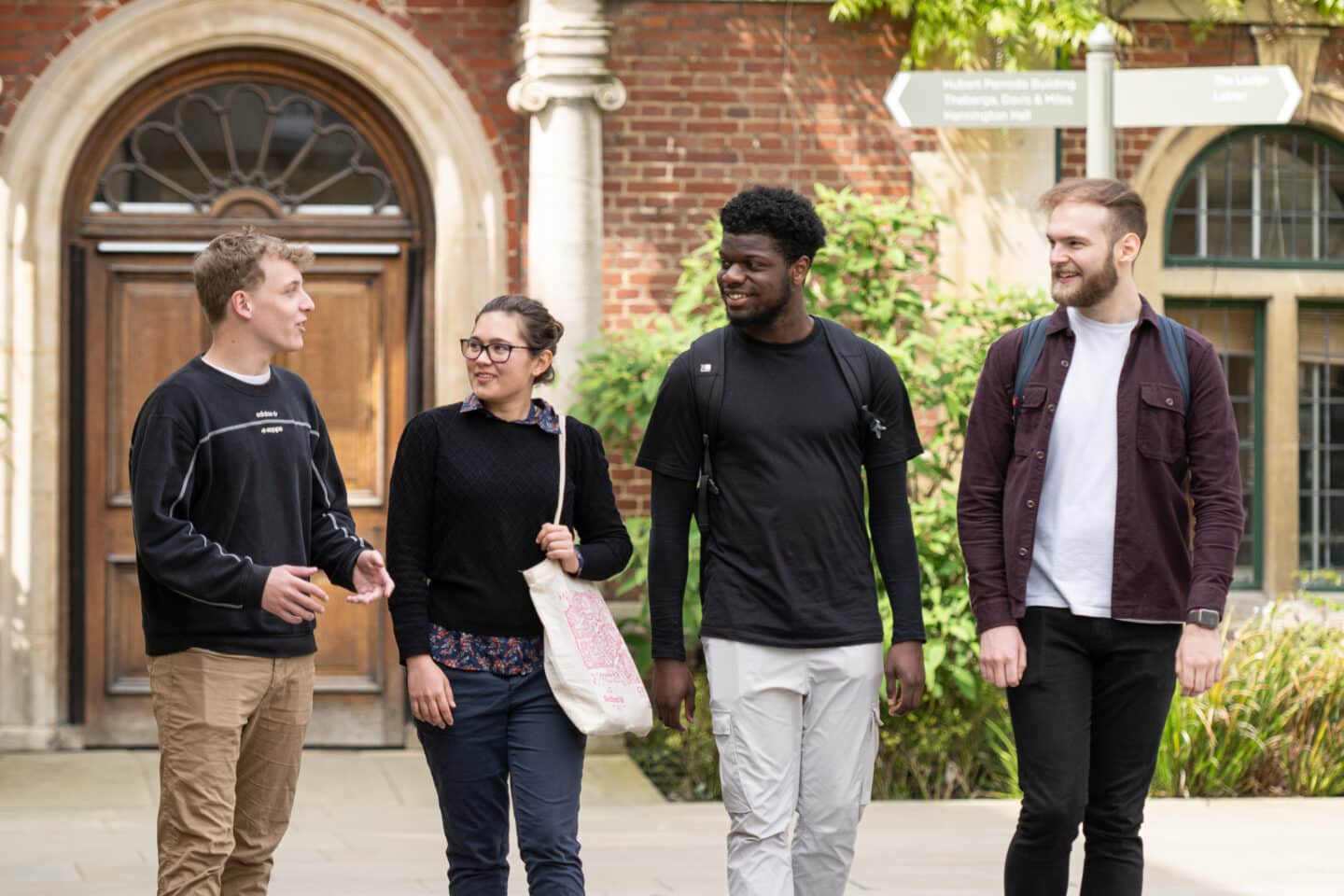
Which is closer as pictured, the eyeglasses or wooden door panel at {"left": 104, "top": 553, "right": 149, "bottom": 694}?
the eyeglasses

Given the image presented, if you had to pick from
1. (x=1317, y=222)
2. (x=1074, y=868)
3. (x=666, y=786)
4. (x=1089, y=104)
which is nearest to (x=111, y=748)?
(x=666, y=786)

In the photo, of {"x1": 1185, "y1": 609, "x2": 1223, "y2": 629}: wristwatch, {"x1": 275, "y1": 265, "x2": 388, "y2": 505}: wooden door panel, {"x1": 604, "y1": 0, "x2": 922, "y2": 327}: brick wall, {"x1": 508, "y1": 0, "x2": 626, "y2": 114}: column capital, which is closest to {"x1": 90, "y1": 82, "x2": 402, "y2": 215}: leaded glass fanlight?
{"x1": 275, "y1": 265, "x2": 388, "y2": 505}: wooden door panel

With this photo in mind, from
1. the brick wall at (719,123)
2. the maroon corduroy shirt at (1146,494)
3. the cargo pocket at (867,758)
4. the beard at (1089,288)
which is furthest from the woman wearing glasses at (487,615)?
the brick wall at (719,123)

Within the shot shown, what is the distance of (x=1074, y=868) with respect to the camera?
6.78m

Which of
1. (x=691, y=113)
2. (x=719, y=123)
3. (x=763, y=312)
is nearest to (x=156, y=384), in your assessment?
(x=691, y=113)

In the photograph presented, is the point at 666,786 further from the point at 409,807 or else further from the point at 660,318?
the point at 660,318

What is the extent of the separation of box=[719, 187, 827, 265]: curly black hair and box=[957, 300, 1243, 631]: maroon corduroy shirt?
641 mm

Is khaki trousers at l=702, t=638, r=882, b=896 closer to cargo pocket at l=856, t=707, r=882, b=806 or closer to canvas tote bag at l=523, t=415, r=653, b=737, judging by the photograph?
cargo pocket at l=856, t=707, r=882, b=806

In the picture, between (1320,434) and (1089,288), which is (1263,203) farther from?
(1089,288)

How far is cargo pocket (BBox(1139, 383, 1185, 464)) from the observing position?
14.7 feet

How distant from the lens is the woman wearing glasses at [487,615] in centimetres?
442

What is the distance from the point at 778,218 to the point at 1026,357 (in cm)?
71

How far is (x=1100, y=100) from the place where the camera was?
24.2 feet

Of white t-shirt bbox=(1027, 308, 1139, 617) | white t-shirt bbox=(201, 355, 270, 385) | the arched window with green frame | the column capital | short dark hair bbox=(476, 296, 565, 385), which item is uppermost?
the column capital
